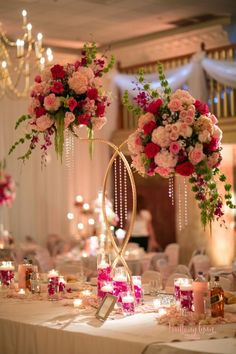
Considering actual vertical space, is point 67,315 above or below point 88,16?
below

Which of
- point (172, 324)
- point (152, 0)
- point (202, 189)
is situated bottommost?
point (172, 324)

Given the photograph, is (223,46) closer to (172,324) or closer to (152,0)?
(152,0)

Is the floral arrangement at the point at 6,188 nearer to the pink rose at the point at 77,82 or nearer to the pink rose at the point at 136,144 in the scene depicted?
the pink rose at the point at 77,82

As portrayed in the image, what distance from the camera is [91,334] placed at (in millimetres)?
4258

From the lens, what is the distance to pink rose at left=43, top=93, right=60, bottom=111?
5.12 meters

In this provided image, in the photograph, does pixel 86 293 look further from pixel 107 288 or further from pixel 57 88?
pixel 57 88

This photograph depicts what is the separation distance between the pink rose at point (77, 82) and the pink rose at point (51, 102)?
0.13m

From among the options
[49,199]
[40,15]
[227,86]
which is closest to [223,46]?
[227,86]

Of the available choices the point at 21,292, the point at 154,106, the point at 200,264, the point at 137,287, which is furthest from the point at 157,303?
the point at 200,264

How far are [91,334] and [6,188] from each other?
883cm

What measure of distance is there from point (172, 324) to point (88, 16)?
8.77 metres

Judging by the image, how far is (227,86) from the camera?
41.2 feet

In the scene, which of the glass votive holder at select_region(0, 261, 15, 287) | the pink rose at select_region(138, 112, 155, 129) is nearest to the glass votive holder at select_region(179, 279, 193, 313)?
the pink rose at select_region(138, 112, 155, 129)

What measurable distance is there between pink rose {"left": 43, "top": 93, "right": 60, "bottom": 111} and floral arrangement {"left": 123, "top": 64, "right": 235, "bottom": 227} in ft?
2.28
